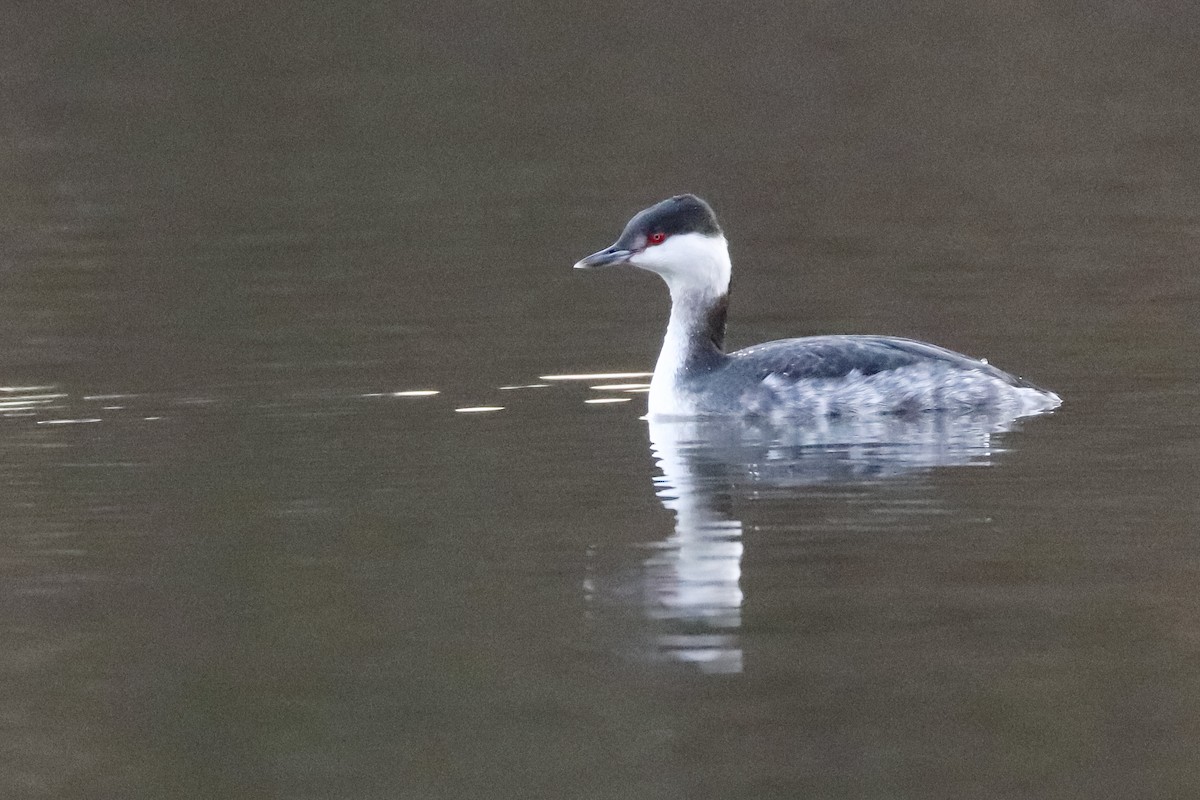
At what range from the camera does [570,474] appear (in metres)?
9.66

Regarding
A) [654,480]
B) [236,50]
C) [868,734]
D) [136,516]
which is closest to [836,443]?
[654,480]

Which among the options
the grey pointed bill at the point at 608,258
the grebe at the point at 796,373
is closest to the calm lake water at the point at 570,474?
the grebe at the point at 796,373

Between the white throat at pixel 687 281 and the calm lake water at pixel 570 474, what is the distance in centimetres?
35

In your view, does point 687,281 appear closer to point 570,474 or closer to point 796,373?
point 796,373

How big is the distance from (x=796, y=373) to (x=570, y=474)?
1.82 m

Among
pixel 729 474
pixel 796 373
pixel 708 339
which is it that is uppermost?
pixel 708 339

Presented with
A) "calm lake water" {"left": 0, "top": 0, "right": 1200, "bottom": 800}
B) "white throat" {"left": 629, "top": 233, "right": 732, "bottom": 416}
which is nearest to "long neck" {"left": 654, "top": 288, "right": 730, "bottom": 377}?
"white throat" {"left": 629, "top": 233, "right": 732, "bottom": 416}

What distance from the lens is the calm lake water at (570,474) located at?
21.1ft

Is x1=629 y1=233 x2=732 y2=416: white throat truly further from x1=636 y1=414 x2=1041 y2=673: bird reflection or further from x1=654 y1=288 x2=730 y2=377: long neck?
x1=636 y1=414 x2=1041 y2=673: bird reflection

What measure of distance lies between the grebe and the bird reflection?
86 millimetres

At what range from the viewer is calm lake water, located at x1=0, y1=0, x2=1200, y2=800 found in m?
6.44

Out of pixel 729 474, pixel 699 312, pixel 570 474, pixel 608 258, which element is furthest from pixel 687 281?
pixel 570 474

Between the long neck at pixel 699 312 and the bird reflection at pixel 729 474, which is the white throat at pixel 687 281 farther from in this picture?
the bird reflection at pixel 729 474

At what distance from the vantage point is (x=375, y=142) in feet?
71.4
